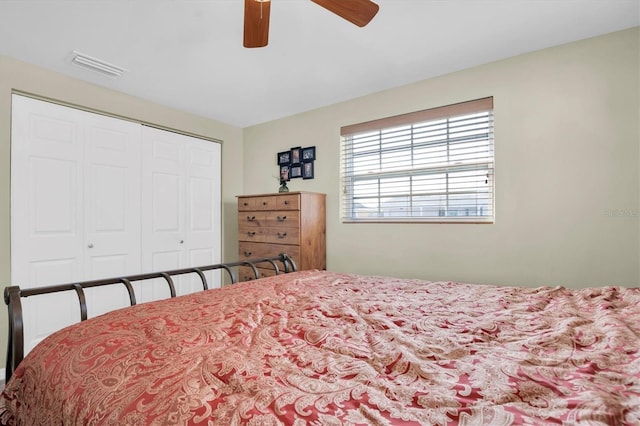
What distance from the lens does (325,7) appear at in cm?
151

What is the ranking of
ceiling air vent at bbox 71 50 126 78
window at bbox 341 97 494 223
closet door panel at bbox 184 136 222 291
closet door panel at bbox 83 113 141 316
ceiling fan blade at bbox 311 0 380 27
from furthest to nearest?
closet door panel at bbox 184 136 222 291
closet door panel at bbox 83 113 141 316
window at bbox 341 97 494 223
ceiling air vent at bbox 71 50 126 78
ceiling fan blade at bbox 311 0 380 27

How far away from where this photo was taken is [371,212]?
328 cm

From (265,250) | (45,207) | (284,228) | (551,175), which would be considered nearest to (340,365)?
(551,175)

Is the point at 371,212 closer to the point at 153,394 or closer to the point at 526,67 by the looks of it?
the point at 526,67

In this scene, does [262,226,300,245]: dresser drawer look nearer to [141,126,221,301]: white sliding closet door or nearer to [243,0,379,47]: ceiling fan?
[141,126,221,301]: white sliding closet door

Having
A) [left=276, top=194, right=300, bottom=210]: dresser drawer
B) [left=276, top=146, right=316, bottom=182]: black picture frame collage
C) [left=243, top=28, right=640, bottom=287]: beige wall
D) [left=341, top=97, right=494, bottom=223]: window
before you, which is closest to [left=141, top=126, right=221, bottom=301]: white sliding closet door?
[left=276, top=146, right=316, bottom=182]: black picture frame collage

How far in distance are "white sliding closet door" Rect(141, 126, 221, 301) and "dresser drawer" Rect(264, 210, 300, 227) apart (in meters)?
1.02

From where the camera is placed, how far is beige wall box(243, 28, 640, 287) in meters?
2.13

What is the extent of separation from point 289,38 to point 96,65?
169 centimetres

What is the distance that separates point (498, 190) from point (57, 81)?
392 cm

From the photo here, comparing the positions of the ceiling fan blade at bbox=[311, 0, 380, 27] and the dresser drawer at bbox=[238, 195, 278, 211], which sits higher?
the ceiling fan blade at bbox=[311, 0, 380, 27]

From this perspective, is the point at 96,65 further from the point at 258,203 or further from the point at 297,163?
the point at 297,163

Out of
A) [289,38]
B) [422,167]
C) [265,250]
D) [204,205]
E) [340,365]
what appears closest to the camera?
[340,365]

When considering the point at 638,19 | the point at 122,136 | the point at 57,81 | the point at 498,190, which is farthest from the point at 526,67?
the point at 57,81
